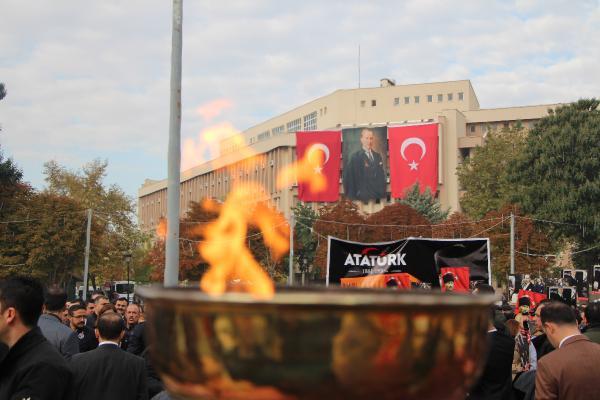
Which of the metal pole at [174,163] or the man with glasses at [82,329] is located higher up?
the metal pole at [174,163]

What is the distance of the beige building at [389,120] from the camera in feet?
285

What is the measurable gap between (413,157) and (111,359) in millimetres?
Answer: 81317

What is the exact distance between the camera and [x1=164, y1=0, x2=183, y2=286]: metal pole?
10.2 metres

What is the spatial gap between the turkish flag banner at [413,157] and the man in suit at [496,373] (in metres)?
77.7

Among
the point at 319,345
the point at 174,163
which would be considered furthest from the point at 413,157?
the point at 319,345

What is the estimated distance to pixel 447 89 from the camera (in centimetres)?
10112

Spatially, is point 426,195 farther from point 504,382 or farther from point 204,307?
point 204,307

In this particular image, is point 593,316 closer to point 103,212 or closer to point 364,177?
point 103,212

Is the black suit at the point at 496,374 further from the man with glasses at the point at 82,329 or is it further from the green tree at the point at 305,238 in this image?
the green tree at the point at 305,238

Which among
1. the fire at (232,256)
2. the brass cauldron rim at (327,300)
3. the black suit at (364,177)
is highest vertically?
the black suit at (364,177)

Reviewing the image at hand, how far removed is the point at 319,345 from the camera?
3.69 feet

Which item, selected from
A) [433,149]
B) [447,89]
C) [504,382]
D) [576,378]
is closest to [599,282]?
[504,382]

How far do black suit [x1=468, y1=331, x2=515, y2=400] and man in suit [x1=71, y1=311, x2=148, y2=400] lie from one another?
3.10 m

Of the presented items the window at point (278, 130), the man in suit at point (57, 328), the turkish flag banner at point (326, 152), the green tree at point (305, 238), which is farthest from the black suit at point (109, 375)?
the window at point (278, 130)
